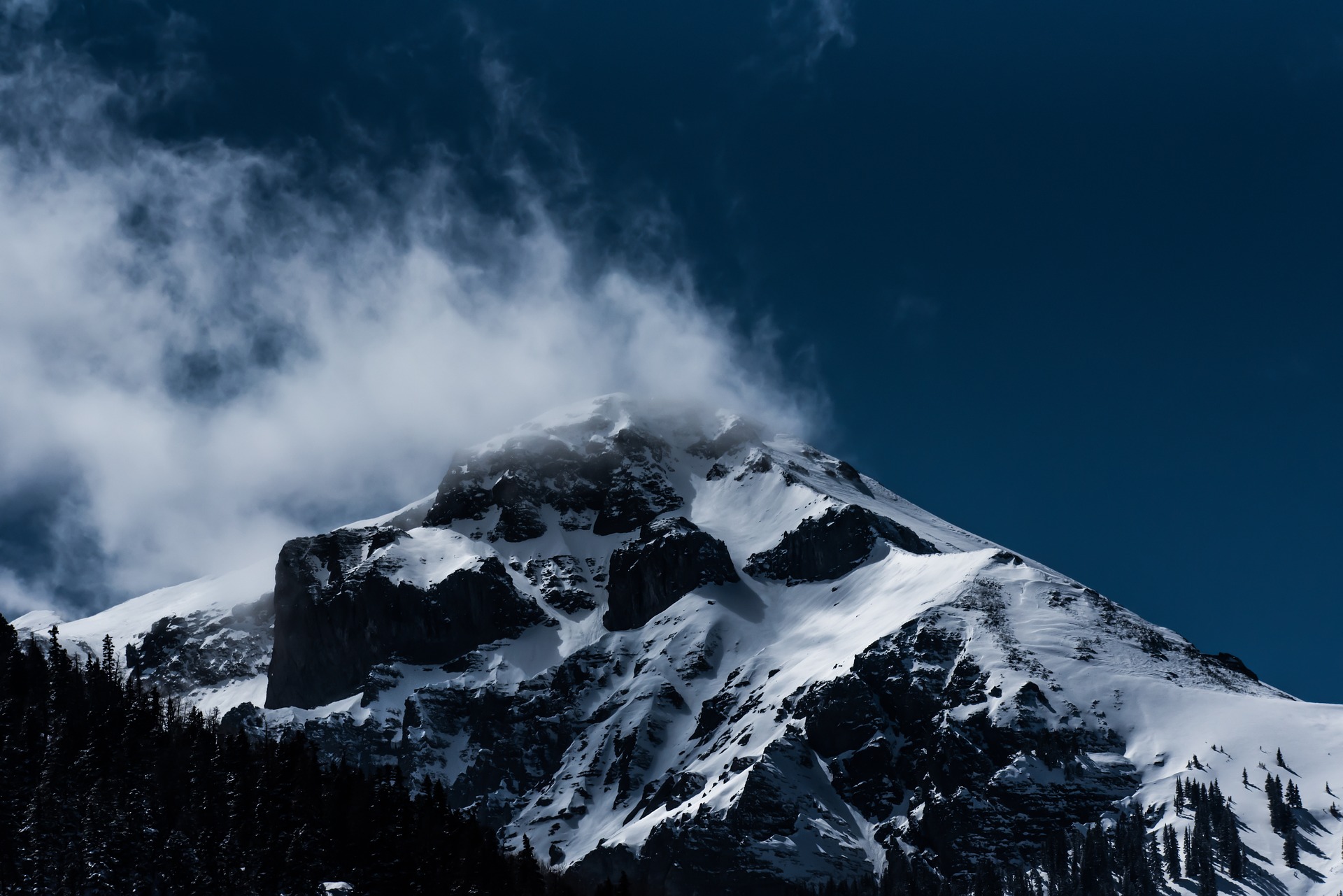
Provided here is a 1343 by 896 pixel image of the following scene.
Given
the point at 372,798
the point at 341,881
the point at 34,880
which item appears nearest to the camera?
the point at 34,880

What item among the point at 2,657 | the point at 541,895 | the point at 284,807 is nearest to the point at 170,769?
the point at 284,807

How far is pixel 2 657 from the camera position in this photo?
639 feet

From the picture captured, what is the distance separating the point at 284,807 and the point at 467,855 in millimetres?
25329

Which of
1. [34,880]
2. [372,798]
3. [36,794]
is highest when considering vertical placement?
[372,798]

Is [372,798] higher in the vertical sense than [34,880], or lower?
higher

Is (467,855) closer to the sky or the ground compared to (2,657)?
closer to the ground

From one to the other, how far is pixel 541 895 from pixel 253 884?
43.2 metres

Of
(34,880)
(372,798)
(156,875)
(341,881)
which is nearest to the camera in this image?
(34,880)

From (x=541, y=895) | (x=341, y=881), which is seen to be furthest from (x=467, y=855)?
(x=341, y=881)

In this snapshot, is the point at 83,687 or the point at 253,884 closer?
the point at 253,884

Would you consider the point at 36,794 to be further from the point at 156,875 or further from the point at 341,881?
the point at 341,881

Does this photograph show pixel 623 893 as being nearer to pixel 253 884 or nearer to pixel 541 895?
pixel 541 895

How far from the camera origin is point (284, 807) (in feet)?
589

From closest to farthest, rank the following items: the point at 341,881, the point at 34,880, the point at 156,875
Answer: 1. the point at 34,880
2. the point at 156,875
3. the point at 341,881
